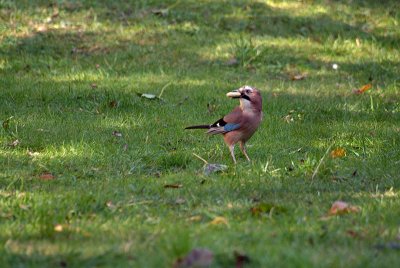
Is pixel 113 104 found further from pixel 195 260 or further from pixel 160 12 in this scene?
pixel 195 260

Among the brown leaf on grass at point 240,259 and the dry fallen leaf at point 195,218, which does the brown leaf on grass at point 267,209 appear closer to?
the dry fallen leaf at point 195,218

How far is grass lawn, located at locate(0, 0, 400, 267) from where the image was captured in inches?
193

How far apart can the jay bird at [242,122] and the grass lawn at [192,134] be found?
0.28m

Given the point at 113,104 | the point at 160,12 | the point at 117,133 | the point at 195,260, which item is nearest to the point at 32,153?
the point at 117,133

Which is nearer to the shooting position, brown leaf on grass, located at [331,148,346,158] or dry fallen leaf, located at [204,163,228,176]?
dry fallen leaf, located at [204,163,228,176]

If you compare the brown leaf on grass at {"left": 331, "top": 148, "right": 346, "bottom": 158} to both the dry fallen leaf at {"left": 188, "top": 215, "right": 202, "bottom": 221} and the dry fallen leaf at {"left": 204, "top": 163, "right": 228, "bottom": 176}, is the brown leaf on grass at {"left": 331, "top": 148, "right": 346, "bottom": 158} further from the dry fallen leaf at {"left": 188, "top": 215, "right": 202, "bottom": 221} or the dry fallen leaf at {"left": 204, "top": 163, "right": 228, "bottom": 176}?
the dry fallen leaf at {"left": 188, "top": 215, "right": 202, "bottom": 221}

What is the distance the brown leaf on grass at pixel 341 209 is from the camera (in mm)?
5719

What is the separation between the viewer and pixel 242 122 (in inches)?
296

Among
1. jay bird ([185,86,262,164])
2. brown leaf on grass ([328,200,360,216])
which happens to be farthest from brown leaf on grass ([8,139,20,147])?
brown leaf on grass ([328,200,360,216])

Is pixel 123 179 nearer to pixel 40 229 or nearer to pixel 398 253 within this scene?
pixel 40 229

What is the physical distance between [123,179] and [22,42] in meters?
6.09

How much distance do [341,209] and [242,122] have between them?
2024 mm

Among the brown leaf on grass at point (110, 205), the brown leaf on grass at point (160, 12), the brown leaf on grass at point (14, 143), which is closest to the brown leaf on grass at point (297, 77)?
the brown leaf on grass at point (160, 12)

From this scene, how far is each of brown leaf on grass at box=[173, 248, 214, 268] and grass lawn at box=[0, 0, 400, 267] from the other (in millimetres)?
54
